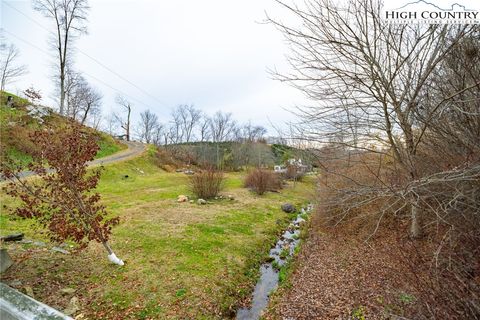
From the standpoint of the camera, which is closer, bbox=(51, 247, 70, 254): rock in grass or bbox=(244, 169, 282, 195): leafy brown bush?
bbox=(51, 247, 70, 254): rock in grass

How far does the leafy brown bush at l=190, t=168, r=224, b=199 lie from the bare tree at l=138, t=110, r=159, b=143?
37528 mm

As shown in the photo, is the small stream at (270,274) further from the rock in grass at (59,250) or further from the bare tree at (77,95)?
the bare tree at (77,95)

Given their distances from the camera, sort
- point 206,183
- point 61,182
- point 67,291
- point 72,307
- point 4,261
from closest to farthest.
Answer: point 72,307 → point 67,291 → point 4,261 → point 61,182 → point 206,183

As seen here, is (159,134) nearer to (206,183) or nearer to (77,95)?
(77,95)

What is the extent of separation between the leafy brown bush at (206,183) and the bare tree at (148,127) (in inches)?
1477

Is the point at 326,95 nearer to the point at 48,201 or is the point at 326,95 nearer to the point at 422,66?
the point at 422,66

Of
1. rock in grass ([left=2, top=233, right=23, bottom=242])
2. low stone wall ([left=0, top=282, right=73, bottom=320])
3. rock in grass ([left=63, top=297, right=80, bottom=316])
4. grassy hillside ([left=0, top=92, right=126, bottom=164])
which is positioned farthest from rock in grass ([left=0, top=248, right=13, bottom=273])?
grassy hillside ([left=0, top=92, right=126, bottom=164])

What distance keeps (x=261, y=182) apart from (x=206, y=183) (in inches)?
154

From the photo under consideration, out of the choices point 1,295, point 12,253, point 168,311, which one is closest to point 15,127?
point 12,253

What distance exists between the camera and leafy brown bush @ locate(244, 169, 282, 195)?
15742 mm

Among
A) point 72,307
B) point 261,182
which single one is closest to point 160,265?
point 72,307

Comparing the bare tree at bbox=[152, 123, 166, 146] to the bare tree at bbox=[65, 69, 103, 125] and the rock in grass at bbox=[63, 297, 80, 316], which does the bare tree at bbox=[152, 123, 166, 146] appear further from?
the rock in grass at bbox=[63, 297, 80, 316]

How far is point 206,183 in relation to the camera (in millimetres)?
13195

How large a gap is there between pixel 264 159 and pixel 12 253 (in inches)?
1183
